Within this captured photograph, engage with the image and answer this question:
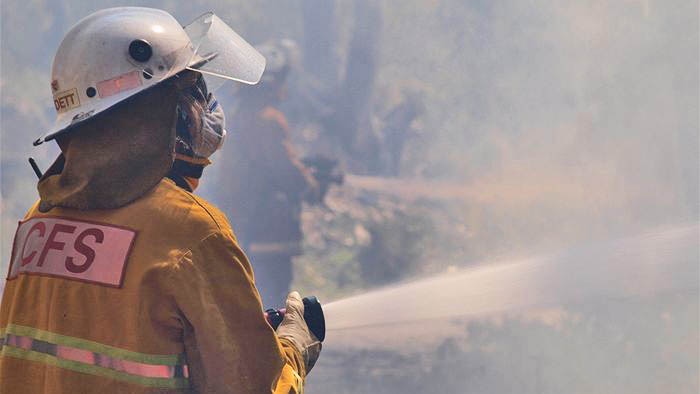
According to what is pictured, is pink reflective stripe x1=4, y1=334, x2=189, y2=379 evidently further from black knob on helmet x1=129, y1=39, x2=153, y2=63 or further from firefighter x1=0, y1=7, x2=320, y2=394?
black knob on helmet x1=129, y1=39, x2=153, y2=63

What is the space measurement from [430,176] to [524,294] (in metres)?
2.50

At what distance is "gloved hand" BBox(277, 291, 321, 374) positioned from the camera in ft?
6.64

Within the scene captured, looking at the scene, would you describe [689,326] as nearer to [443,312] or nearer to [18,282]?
[443,312]

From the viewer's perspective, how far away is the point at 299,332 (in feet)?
6.74

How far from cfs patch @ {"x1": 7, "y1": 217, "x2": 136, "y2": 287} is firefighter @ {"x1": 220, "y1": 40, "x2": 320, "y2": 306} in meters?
4.60

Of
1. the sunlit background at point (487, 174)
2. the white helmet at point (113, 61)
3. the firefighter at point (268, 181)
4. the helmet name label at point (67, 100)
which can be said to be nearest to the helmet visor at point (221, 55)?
the white helmet at point (113, 61)

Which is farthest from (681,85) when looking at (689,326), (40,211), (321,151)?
(40,211)

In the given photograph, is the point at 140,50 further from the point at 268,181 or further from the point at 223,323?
the point at 268,181

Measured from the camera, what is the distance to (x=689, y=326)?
20.4 ft

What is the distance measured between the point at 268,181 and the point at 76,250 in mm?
4865

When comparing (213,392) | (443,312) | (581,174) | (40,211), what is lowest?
(213,392)

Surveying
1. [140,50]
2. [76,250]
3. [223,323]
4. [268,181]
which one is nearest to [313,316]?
[223,323]

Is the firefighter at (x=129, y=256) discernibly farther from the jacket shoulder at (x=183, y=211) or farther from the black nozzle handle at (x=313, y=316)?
the black nozzle handle at (x=313, y=316)

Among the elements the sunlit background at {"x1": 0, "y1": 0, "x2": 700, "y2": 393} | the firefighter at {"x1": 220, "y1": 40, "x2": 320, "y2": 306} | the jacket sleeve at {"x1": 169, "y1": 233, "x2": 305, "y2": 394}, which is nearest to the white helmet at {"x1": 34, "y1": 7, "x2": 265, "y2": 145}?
the jacket sleeve at {"x1": 169, "y1": 233, "x2": 305, "y2": 394}
